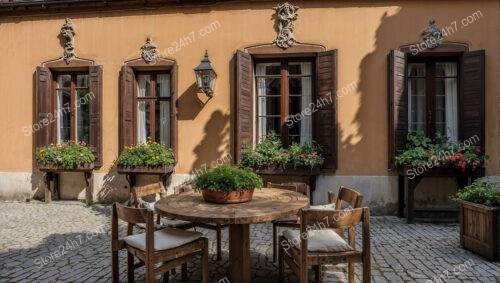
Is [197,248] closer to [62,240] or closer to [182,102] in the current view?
[62,240]

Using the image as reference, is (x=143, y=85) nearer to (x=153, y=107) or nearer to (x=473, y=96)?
(x=153, y=107)

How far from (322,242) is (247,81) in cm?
400

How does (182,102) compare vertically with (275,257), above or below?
above

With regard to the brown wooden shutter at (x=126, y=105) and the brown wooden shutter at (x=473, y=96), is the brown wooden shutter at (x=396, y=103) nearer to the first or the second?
the brown wooden shutter at (x=473, y=96)

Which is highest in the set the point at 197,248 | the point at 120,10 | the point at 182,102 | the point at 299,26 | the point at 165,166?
the point at 120,10

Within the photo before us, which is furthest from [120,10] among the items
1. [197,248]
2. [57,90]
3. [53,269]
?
[197,248]

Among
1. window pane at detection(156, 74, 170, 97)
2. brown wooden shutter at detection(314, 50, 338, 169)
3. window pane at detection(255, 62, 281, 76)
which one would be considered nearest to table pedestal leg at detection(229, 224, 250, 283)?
brown wooden shutter at detection(314, 50, 338, 169)

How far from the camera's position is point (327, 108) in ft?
19.4

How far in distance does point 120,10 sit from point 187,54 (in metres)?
1.70

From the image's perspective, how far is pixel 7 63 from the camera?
7.08 meters

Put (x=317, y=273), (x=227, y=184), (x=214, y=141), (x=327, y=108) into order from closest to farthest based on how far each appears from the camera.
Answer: (x=227, y=184) → (x=317, y=273) → (x=327, y=108) → (x=214, y=141)

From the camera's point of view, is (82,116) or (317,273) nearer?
(317,273)

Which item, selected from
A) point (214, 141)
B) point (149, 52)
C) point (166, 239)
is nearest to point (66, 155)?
point (149, 52)

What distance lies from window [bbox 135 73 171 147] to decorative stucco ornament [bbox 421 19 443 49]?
4.85 m
